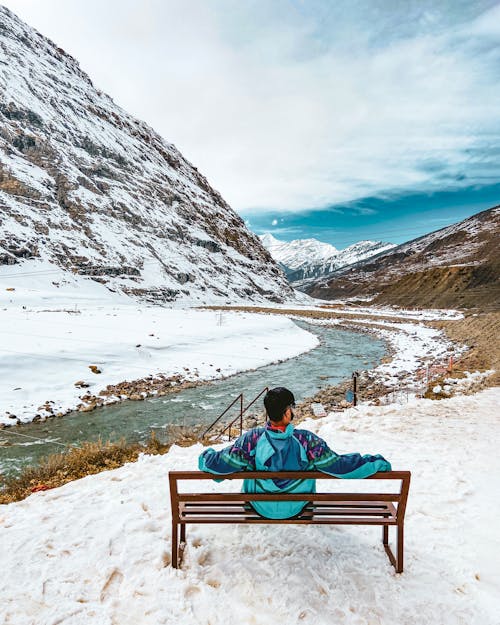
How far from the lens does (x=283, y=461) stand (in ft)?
11.3

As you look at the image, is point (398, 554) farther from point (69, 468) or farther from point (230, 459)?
point (69, 468)

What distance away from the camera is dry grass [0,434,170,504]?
678 cm

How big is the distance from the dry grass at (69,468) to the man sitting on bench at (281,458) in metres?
5.03

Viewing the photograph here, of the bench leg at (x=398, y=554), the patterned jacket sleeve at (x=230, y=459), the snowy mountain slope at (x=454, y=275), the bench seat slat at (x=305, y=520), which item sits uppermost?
the snowy mountain slope at (x=454, y=275)

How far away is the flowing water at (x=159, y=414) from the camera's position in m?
10.3

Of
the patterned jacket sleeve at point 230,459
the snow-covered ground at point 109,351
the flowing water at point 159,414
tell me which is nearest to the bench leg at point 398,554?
the patterned jacket sleeve at point 230,459

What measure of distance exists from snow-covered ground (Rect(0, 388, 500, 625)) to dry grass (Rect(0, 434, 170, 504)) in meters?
1.63

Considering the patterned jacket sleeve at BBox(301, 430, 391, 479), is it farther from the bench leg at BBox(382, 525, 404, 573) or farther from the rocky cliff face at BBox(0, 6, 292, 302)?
the rocky cliff face at BBox(0, 6, 292, 302)

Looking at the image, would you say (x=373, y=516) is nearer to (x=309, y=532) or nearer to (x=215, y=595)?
(x=309, y=532)

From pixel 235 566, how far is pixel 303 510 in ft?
3.04

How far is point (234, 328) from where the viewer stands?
29531 mm

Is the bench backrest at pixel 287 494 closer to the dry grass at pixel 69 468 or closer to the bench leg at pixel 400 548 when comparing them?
the bench leg at pixel 400 548

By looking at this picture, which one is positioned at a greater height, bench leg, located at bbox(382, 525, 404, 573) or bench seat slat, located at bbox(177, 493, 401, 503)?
bench seat slat, located at bbox(177, 493, 401, 503)

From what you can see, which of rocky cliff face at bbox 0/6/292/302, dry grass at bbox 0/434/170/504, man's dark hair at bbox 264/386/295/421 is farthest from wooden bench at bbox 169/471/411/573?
rocky cliff face at bbox 0/6/292/302
